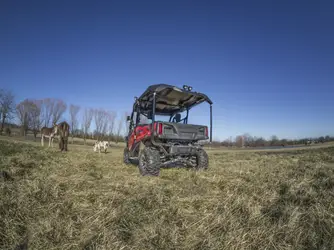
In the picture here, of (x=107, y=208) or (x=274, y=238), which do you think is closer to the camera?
(x=274, y=238)

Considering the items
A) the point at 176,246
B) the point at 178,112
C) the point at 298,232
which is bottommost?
the point at 176,246

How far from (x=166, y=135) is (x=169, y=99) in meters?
2.09

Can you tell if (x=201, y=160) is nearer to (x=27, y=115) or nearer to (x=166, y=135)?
(x=166, y=135)

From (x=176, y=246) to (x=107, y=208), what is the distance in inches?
42.3

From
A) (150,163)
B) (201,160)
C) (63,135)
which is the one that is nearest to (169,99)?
(201,160)

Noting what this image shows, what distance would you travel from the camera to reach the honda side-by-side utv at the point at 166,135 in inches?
207

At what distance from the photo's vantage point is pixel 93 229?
6.35ft

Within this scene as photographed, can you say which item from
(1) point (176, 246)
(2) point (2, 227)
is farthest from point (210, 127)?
(2) point (2, 227)

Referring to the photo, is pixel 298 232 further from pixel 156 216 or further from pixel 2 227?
pixel 2 227

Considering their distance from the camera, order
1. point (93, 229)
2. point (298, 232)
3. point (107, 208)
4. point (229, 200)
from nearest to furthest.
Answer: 1. point (298, 232)
2. point (93, 229)
3. point (107, 208)
4. point (229, 200)

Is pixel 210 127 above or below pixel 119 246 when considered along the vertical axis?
above

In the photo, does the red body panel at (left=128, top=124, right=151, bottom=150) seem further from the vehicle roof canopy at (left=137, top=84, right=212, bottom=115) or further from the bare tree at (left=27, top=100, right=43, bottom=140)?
the bare tree at (left=27, top=100, right=43, bottom=140)

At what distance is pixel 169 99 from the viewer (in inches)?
277

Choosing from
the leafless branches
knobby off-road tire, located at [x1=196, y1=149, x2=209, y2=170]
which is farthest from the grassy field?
the leafless branches
